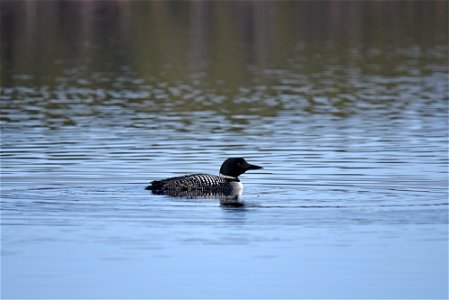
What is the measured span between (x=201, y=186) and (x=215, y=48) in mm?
40334

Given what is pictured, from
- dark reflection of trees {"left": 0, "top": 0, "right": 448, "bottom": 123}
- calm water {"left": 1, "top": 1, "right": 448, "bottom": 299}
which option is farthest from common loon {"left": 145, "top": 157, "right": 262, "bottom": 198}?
dark reflection of trees {"left": 0, "top": 0, "right": 448, "bottom": 123}

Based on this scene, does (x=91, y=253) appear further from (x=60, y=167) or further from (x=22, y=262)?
(x=60, y=167)

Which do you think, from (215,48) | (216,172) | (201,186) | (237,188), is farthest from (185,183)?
(215,48)

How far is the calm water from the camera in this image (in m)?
12.2

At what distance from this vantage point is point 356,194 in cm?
1636

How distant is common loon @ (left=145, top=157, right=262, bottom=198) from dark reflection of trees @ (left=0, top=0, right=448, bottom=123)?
478 inches

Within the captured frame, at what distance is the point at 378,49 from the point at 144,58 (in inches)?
429

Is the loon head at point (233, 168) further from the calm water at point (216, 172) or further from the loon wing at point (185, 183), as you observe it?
the loon wing at point (185, 183)

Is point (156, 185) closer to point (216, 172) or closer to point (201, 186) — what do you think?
point (201, 186)

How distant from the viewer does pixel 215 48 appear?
185 ft

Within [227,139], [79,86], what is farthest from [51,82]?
[227,139]

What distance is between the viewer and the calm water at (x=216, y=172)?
1219cm

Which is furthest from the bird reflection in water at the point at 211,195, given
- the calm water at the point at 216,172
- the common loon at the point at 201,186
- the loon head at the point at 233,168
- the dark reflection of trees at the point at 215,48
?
the dark reflection of trees at the point at 215,48

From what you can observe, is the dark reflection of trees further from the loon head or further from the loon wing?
the loon wing
